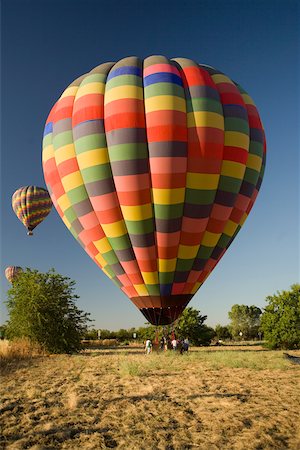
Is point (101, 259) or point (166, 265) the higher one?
point (101, 259)

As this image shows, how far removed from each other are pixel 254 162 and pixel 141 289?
796cm

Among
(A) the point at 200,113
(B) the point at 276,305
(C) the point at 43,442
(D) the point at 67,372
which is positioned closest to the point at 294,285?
(B) the point at 276,305

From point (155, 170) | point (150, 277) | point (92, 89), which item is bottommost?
point (150, 277)

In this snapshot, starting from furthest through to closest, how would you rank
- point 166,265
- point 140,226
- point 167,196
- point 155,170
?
point 166,265, point 140,226, point 167,196, point 155,170

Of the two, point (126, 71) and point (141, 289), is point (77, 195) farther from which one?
point (126, 71)

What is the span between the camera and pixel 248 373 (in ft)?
41.5

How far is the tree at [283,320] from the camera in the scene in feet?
98.9

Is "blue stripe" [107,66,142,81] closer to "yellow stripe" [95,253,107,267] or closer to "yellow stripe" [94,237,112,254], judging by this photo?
"yellow stripe" [94,237,112,254]

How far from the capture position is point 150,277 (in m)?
15.2

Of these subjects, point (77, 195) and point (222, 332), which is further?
point (222, 332)

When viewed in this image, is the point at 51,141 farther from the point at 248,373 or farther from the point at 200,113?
the point at 248,373

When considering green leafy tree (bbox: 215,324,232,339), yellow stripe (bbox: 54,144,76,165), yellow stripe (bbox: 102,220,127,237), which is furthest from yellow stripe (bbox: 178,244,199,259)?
green leafy tree (bbox: 215,324,232,339)

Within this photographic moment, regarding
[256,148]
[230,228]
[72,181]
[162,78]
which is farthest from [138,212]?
[256,148]

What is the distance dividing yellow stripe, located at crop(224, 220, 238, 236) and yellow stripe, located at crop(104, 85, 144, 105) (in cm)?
690
